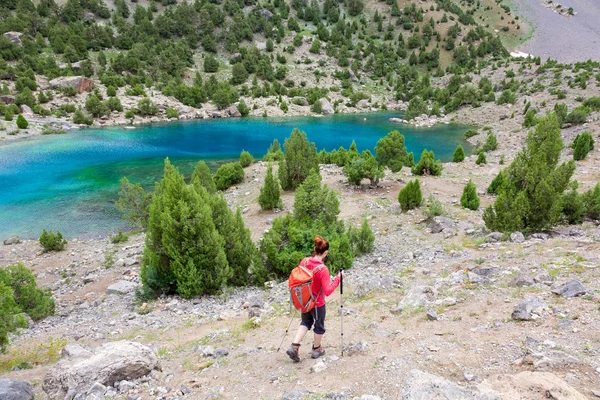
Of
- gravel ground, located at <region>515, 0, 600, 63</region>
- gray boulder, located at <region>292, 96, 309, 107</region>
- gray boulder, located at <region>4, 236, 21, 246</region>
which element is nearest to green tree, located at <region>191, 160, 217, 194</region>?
gray boulder, located at <region>4, 236, 21, 246</region>

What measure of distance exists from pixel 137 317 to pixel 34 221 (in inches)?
786

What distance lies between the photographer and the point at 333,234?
13805 millimetres

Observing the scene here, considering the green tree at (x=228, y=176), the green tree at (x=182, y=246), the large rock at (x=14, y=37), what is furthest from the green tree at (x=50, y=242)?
the large rock at (x=14, y=37)

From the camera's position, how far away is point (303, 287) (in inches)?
245

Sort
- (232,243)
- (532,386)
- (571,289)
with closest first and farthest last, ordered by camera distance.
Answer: (532,386)
(571,289)
(232,243)

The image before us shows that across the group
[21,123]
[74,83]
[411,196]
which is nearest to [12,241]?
[411,196]

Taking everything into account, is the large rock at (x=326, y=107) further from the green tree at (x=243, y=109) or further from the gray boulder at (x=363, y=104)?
the green tree at (x=243, y=109)

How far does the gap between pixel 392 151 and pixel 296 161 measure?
837 centimetres

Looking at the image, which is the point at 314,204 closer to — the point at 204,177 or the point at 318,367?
the point at 318,367

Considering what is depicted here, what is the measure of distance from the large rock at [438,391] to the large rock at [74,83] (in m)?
84.2

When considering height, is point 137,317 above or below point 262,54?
below

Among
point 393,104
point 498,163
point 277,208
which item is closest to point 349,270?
point 277,208

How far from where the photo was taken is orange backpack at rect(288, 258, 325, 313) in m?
6.20

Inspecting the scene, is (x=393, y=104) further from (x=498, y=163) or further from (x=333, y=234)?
(x=333, y=234)
